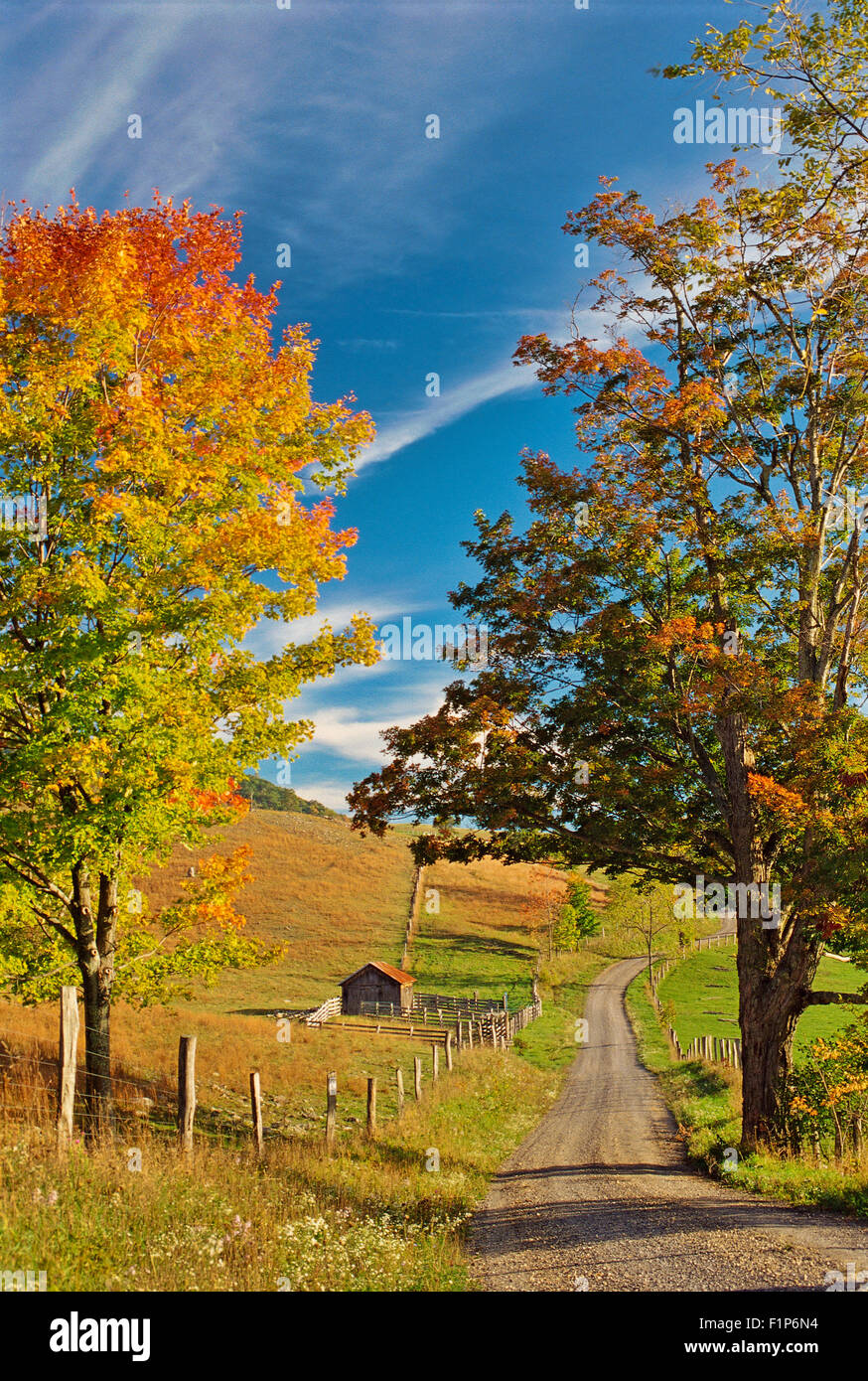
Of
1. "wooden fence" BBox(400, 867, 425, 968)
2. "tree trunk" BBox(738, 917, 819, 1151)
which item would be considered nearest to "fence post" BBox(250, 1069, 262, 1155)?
"tree trunk" BBox(738, 917, 819, 1151)

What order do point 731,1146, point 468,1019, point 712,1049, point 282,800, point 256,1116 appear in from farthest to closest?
point 282,800 → point 468,1019 → point 712,1049 → point 731,1146 → point 256,1116

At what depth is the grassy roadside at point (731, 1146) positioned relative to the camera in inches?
437

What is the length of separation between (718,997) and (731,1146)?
43.4 metres

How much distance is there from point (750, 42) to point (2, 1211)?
15369 millimetres

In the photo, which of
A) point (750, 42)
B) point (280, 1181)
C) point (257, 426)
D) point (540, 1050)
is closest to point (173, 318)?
point (257, 426)

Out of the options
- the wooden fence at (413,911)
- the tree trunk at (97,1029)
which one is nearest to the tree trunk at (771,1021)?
the tree trunk at (97,1029)

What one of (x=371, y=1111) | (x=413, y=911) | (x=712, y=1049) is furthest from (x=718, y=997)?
(x=371, y=1111)

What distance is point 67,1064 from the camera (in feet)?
27.5

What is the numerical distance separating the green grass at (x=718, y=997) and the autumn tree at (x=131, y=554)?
2577cm

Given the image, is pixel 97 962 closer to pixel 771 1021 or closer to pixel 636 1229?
pixel 636 1229

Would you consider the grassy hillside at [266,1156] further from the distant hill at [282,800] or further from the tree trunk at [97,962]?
the distant hill at [282,800]

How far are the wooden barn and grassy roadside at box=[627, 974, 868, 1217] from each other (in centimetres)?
1966

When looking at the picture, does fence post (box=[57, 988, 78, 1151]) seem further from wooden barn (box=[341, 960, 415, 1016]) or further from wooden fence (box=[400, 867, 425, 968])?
wooden fence (box=[400, 867, 425, 968])

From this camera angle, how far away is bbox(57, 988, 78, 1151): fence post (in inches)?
319
